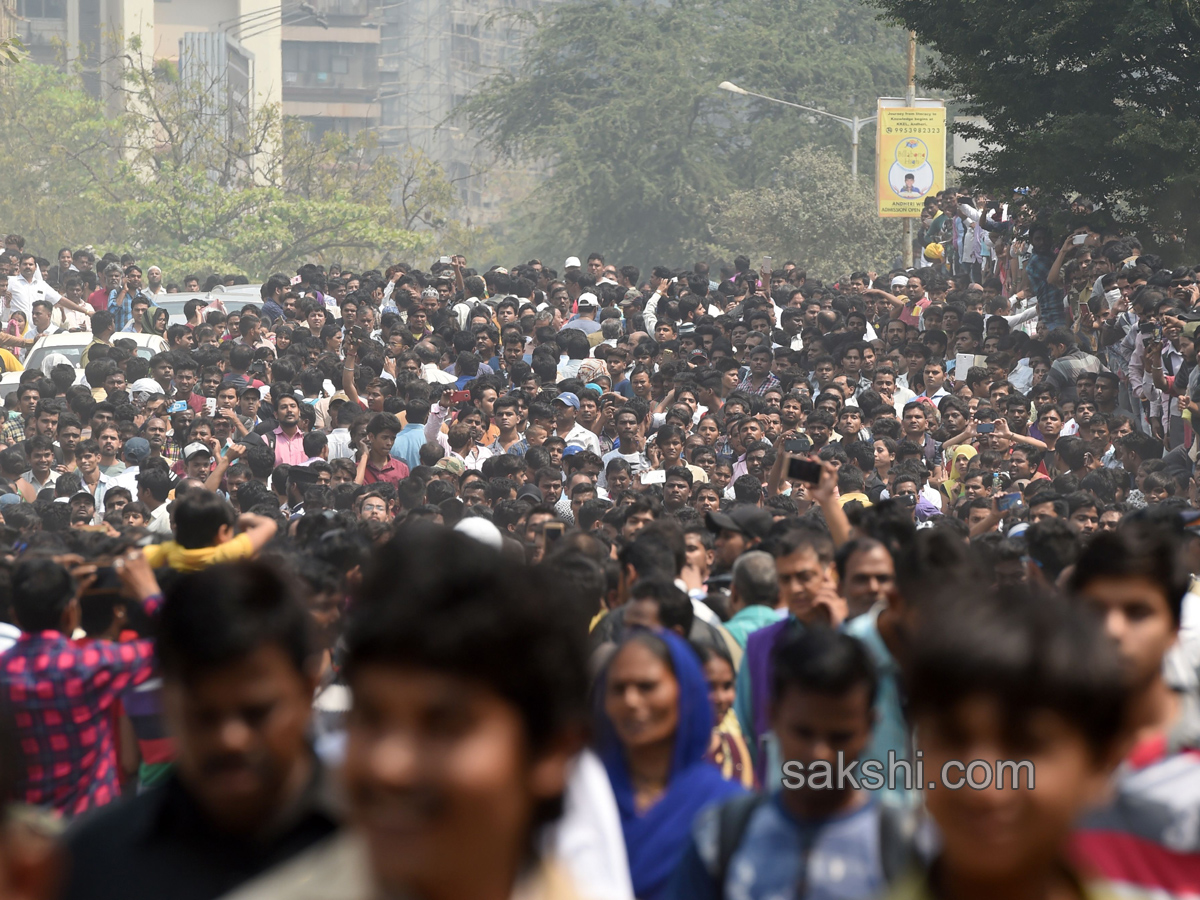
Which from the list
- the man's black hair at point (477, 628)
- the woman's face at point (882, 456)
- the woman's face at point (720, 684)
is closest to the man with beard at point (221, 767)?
the man's black hair at point (477, 628)

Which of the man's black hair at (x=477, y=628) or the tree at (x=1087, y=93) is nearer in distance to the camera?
the man's black hair at (x=477, y=628)

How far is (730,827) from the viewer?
2727mm

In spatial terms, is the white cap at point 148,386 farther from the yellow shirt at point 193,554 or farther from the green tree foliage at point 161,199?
the green tree foliage at point 161,199

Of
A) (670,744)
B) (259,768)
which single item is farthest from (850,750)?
(259,768)

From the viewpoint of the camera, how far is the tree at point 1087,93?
1464 centimetres

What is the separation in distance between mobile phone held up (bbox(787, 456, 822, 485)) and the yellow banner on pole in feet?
65.4

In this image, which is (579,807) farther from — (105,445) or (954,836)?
(105,445)

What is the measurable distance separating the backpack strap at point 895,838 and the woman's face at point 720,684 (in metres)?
2.16

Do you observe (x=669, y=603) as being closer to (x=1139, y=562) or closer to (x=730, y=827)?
(x=1139, y=562)

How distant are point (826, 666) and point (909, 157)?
23.5 meters

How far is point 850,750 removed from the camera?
3.23m

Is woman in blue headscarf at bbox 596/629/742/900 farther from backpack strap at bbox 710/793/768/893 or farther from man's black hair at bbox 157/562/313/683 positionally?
man's black hair at bbox 157/562/313/683

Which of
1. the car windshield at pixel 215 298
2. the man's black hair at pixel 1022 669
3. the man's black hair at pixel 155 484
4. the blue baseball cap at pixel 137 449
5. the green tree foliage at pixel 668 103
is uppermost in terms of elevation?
the green tree foliage at pixel 668 103

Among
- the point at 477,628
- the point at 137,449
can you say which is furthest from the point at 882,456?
the point at 477,628
